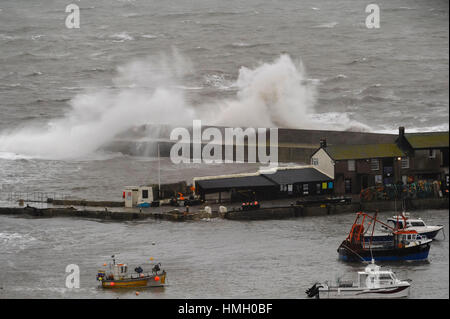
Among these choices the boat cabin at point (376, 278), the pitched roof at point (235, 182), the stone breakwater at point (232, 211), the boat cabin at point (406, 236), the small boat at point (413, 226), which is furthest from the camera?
the pitched roof at point (235, 182)

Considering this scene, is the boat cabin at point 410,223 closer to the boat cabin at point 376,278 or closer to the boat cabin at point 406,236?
the boat cabin at point 406,236

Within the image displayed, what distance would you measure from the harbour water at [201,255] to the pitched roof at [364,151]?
2.37 metres

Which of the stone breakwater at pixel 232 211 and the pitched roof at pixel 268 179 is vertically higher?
the pitched roof at pixel 268 179

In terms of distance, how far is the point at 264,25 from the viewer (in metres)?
61.2

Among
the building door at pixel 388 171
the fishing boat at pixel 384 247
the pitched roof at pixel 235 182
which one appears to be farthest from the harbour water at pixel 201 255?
the pitched roof at pixel 235 182

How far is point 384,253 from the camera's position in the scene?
25531 mm

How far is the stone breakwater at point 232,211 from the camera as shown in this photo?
95.5 ft

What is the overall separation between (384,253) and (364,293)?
3.45 meters

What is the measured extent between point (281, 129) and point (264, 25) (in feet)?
76.4

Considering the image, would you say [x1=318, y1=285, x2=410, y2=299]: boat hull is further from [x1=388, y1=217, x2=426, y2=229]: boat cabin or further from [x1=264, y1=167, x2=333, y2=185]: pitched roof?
[x1=264, y1=167, x2=333, y2=185]: pitched roof

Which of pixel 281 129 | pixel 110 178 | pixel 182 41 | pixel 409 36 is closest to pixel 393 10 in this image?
pixel 409 36

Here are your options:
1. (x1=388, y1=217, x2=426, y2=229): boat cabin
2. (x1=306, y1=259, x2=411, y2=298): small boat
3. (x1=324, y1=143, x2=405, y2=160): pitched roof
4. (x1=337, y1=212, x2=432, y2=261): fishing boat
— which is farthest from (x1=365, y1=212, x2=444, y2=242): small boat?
(x1=324, y1=143, x2=405, y2=160): pitched roof

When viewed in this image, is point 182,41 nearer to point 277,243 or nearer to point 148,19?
point 148,19

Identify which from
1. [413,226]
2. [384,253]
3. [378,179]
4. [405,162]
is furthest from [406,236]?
[405,162]
